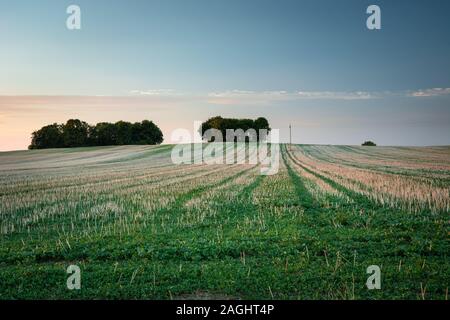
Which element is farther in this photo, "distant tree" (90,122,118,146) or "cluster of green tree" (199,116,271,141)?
"cluster of green tree" (199,116,271,141)

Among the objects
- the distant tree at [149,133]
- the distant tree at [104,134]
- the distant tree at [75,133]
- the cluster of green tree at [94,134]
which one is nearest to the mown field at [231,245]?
the distant tree at [75,133]

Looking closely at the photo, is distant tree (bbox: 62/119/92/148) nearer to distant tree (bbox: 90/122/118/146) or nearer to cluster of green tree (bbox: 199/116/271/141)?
distant tree (bbox: 90/122/118/146)

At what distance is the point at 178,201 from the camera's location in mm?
19703

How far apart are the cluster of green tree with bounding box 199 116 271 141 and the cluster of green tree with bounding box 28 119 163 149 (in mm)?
17439

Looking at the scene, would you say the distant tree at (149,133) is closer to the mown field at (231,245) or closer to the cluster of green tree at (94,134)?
the cluster of green tree at (94,134)

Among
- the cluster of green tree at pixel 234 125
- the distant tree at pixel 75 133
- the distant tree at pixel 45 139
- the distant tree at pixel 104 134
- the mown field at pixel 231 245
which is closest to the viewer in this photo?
the mown field at pixel 231 245

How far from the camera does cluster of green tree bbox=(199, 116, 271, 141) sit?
13100 cm

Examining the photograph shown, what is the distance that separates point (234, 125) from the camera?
133 m

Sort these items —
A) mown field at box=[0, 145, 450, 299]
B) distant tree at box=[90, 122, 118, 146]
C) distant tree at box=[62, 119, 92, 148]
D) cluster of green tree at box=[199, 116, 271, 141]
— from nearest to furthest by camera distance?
mown field at box=[0, 145, 450, 299] < distant tree at box=[62, 119, 92, 148] < distant tree at box=[90, 122, 118, 146] < cluster of green tree at box=[199, 116, 271, 141]

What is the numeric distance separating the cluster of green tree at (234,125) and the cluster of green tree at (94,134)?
17.4 meters

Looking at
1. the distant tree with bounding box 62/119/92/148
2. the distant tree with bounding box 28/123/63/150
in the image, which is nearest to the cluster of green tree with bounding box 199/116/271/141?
the distant tree with bounding box 62/119/92/148

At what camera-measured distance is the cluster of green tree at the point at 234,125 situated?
131000 mm
